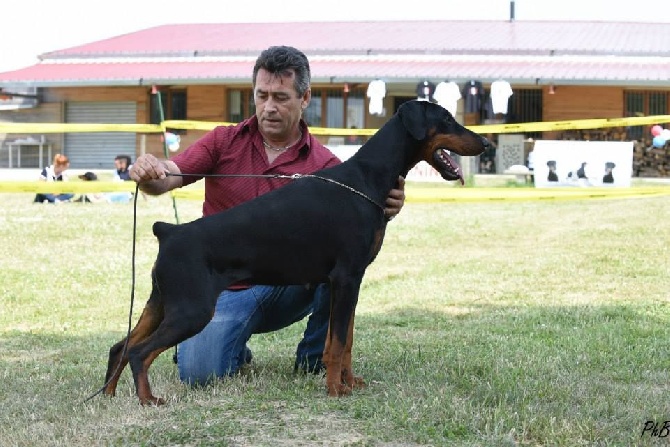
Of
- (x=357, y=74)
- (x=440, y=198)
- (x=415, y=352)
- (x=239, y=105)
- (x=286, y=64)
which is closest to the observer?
(x=286, y=64)

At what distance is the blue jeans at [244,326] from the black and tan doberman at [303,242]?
0.42 meters

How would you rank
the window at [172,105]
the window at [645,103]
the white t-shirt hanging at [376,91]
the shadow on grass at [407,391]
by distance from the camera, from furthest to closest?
1. the window at [172,105]
2. the window at [645,103]
3. the white t-shirt hanging at [376,91]
4. the shadow on grass at [407,391]

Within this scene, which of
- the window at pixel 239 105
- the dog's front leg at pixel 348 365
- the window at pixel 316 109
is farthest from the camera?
the window at pixel 239 105

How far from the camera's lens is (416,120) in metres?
4.47

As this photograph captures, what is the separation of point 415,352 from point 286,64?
1885 millimetres

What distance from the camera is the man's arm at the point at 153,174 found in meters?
4.43

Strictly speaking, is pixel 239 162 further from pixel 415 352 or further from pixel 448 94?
pixel 448 94

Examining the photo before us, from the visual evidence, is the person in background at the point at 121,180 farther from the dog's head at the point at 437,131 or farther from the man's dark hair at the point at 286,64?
the dog's head at the point at 437,131

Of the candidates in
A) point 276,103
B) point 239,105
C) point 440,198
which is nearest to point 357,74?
point 239,105

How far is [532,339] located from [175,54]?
2463cm

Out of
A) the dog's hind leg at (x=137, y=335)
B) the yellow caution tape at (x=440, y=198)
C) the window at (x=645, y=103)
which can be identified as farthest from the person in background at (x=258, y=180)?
the window at (x=645, y=103)

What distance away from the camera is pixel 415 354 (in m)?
5.51

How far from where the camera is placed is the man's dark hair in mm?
4676

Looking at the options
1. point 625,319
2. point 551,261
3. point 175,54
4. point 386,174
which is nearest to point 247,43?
point 175,54
